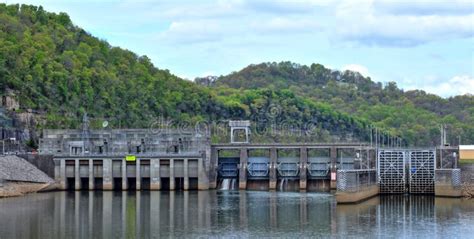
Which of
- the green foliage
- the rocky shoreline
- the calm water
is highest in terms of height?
the green foliage

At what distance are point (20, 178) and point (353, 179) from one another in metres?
34.3

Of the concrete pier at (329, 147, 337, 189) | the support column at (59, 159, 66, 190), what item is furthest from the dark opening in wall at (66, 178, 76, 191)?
the concrete pier at (329, 147, 337, 189)

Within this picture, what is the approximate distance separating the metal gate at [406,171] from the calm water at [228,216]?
2708 millimetres

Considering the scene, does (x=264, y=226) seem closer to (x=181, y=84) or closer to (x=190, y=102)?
(x=190, y=102)

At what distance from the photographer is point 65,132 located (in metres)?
113

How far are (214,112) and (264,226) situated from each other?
10739 cm

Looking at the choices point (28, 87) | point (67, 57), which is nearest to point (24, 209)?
point (28, 87)

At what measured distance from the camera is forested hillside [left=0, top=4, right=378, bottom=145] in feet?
453

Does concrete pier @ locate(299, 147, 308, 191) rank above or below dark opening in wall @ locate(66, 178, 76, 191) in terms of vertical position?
above

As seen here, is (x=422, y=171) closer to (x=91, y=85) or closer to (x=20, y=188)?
(x=20, y=188)

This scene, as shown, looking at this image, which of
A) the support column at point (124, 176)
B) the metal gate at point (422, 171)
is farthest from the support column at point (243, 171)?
the metal gate at point (422, 171)

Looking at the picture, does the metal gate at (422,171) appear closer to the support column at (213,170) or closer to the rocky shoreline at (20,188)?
the support column at (213,170)

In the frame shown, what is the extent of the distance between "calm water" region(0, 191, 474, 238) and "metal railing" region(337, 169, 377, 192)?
1770 mm

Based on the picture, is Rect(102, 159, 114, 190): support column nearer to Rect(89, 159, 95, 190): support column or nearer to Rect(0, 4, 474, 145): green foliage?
Rect(89, 159, 95, 190): support column
